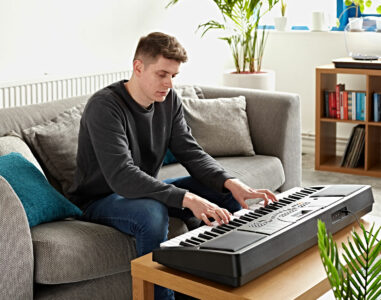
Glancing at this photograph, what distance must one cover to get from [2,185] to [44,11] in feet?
6.56

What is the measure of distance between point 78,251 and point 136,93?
2.16ft

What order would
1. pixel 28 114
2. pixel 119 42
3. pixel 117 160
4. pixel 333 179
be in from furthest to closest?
pixel 333 179
pixel 119 42
pixel 28 114
pixel 117 160

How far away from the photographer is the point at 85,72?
163 inches

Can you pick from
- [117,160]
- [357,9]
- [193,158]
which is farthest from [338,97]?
[117,160]

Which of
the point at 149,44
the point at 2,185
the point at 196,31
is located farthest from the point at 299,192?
the point at 196,31

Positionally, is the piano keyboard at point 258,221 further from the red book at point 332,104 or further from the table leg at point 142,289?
the red book at point 332,104

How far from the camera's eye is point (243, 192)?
2.44 m

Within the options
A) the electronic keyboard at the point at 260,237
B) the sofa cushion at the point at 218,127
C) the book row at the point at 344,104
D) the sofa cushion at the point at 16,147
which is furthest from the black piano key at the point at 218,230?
the book row at the point at 344,104

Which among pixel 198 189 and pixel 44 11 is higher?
pixel 44 11

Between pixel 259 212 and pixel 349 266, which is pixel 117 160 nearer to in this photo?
pixel 259 212

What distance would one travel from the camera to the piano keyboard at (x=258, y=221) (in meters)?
1.91

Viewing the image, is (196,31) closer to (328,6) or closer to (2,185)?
(328,6)

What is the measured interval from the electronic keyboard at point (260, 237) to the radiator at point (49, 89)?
6.22 feet

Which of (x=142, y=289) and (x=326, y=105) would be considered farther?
(x=326, y=105)
